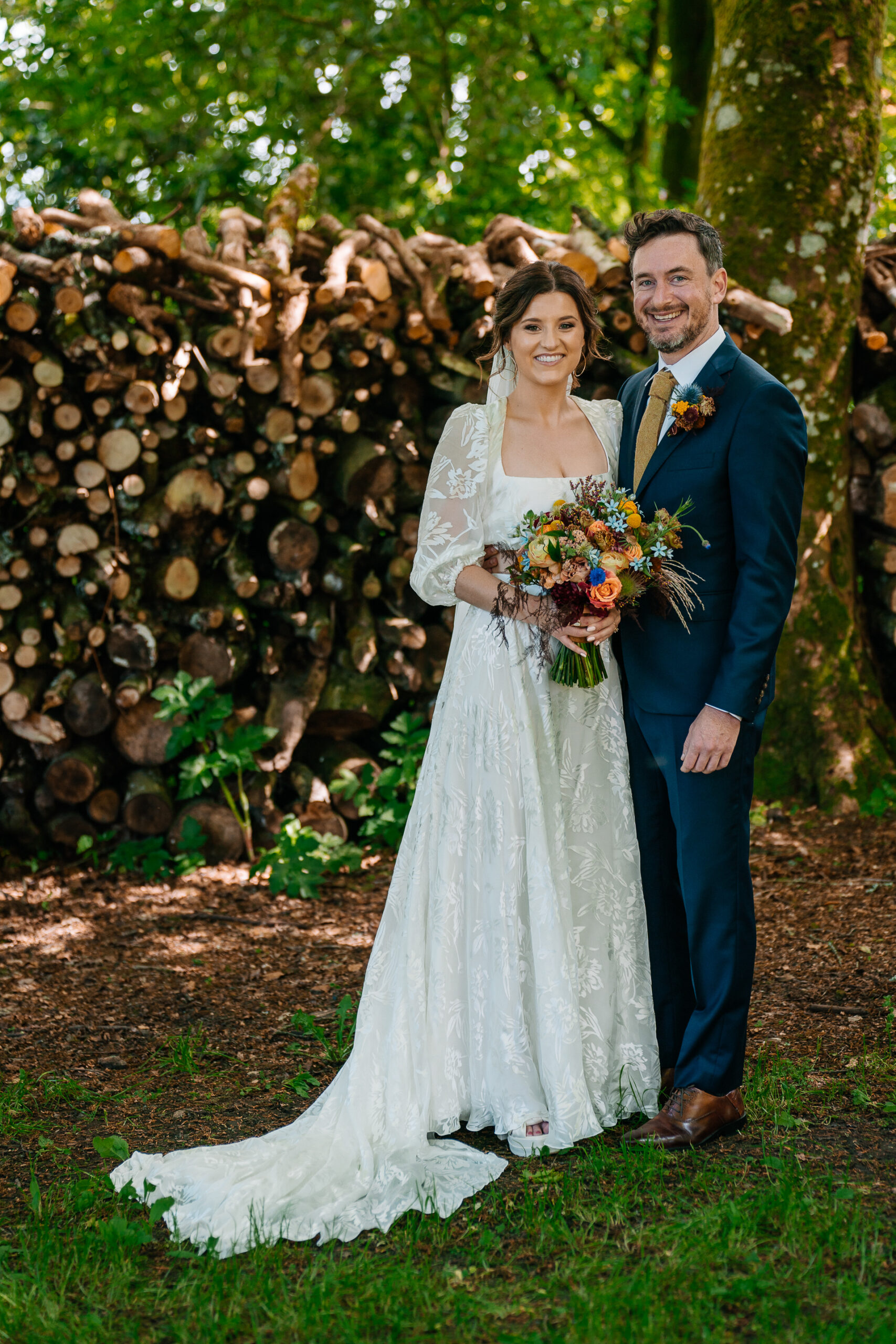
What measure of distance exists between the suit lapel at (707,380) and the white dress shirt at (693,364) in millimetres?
17

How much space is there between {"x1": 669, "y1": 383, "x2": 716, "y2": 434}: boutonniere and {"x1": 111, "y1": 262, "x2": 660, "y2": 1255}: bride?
1.17 feet

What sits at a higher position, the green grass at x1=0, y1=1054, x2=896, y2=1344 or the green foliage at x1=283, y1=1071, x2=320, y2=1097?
the green grass at x1=0, y1=1054, x2=896, y2=1344

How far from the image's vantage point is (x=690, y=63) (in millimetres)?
9688

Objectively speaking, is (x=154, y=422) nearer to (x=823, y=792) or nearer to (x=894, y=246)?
(x=823, y=792)

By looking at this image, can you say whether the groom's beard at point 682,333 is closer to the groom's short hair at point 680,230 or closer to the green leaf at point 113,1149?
the groom's short hair at point 680,230

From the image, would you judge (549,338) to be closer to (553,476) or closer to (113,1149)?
(553,476)

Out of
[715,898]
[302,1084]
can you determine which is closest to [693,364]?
[715,898]

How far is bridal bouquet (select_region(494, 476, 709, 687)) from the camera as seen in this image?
9.23ft

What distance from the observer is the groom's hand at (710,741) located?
9.32 ft

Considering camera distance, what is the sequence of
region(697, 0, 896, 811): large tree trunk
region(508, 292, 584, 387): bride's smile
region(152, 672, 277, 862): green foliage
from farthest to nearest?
region(697, 0, 896, 811): large tree trunk
region(152, 672, 277, 862): green foliage
region(508, 292, 584, 387): bride's smile

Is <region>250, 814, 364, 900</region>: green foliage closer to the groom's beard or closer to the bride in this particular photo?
the bride

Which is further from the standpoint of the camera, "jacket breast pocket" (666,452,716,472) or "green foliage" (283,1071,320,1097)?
"green foliage" (283,1071,320,1097)

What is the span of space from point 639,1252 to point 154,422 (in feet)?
13.3

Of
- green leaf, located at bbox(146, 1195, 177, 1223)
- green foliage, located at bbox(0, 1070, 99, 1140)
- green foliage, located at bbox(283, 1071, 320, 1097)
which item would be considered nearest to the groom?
green foliage, located at bbox(283, 1071, 320, 1097)
